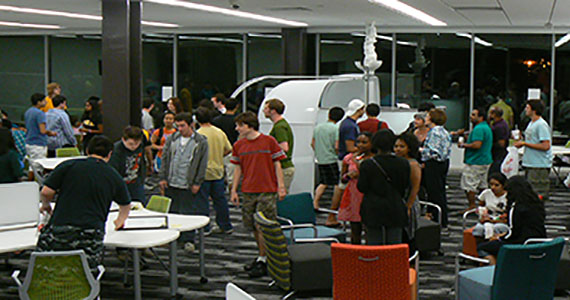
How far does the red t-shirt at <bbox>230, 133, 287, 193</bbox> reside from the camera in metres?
6.89

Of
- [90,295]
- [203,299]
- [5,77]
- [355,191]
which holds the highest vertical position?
[5,77]

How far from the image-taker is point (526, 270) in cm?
499

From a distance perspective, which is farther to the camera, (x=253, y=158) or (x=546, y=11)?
(x=546, y=11)

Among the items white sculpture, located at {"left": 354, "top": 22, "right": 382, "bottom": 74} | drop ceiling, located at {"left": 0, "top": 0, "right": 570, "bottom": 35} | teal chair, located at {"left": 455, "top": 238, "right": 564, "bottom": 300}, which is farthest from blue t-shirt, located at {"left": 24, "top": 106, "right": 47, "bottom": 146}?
teal chair, located at {"left": 455, "top": 238, "right": 564, "bottom": 300}

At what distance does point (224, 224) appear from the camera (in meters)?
9.12

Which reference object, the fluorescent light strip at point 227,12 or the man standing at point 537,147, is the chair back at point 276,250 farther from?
A: the fluorescent light strip at point 227,12

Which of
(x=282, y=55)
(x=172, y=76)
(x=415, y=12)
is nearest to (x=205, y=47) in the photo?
(x=172, y=76)

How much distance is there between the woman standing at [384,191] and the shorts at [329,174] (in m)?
4.24

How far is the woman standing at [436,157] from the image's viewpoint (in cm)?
909

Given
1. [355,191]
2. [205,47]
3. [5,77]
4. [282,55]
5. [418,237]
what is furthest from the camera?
[5,77]

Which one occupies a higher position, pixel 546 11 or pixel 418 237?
pixel 546 11

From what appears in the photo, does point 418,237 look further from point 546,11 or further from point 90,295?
point 546,11

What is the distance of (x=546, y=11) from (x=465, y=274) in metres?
7.64

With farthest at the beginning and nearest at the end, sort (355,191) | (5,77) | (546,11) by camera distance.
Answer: (5,77) → (546,11) → (355,191)
